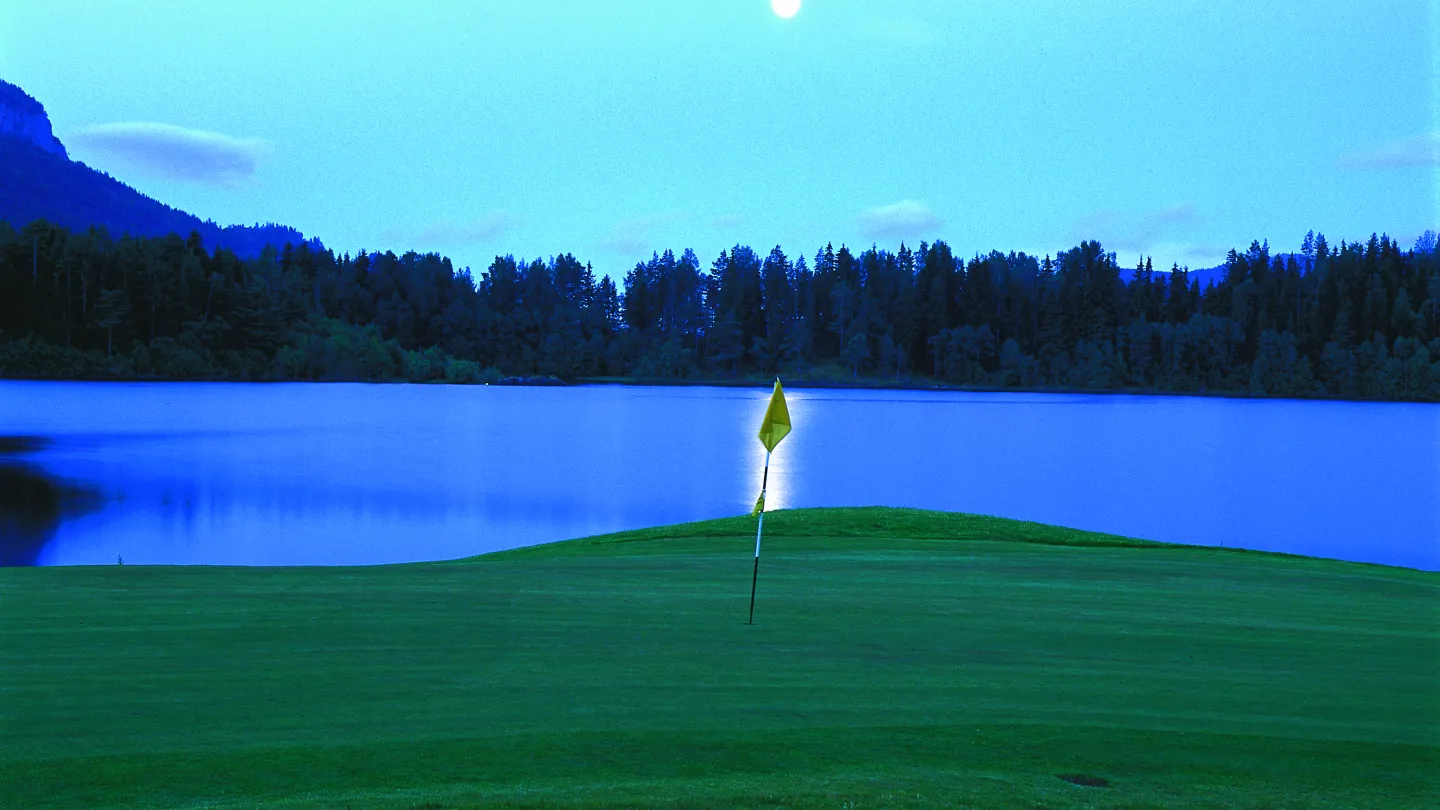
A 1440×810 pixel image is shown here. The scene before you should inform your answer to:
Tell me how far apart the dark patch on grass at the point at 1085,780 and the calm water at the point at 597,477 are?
91.2 feet

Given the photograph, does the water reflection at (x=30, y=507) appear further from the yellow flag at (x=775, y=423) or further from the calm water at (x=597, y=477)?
the yellow flag at (x=775, y=423)

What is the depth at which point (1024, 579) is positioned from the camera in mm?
16375

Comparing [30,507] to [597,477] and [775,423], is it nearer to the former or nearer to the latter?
[597,477]

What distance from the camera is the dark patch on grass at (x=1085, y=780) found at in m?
7.49

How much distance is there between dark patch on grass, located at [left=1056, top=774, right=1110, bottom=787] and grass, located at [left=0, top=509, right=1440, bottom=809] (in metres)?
0.04

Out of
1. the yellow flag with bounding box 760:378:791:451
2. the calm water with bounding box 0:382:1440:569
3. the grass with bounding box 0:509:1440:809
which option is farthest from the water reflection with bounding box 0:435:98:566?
the yellow flag with bounding box 760:378:791:451

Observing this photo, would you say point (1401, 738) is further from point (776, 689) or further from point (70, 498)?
point (70, 498)

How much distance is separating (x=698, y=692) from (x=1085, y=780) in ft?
9.74

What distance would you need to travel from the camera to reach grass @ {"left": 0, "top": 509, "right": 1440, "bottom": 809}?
23.9 feet

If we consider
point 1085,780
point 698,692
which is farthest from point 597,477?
point 1085,780

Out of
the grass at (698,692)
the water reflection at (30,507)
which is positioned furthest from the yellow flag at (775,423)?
the water reflection at (30,507)

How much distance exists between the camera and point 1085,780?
7562 millimetres

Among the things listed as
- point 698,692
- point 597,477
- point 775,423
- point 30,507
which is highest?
point 775,423

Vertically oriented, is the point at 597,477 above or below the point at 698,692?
below
